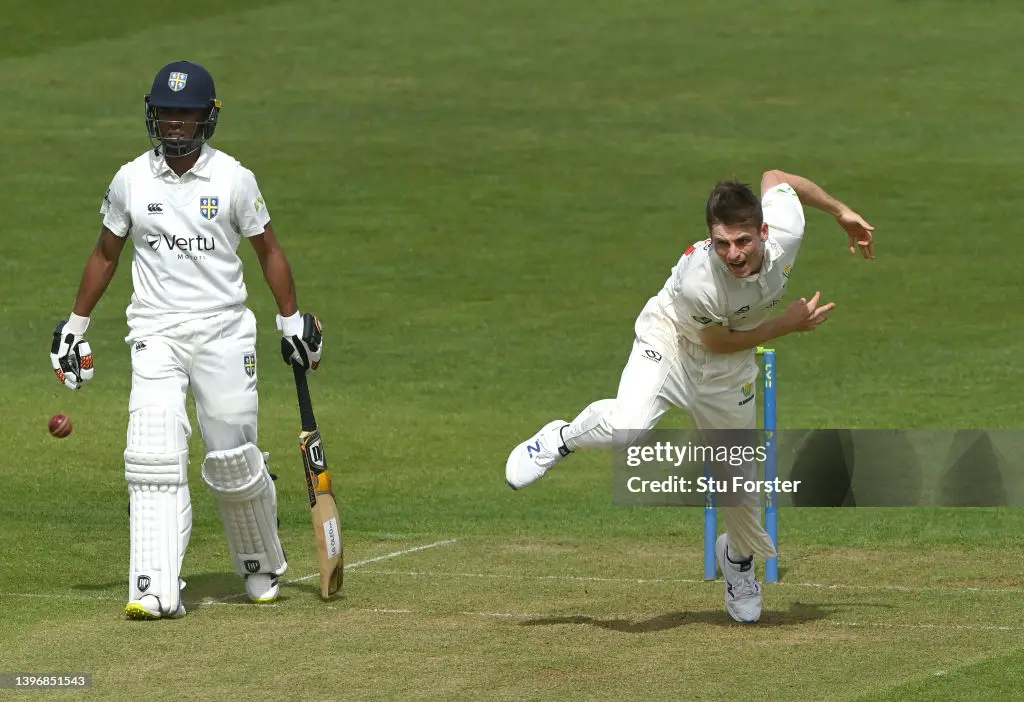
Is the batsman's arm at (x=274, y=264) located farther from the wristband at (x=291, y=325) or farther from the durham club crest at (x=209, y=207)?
the durham club crest at (x=209, y=207)

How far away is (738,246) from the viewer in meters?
6.74

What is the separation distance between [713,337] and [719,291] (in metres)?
0.20

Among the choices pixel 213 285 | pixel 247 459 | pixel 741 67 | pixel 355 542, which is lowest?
pixel 355 542

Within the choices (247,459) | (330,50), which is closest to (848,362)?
(247,459)

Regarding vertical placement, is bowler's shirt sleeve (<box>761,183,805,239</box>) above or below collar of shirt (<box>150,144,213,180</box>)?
below

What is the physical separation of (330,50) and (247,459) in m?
19.1

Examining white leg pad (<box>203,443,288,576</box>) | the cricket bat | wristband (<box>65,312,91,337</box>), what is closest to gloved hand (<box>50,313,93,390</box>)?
wristband (<box>65,312,91,337</box>)

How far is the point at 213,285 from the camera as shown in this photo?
298 inches

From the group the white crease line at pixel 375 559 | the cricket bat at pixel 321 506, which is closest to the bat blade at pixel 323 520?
the cricket bat at pixel 321 506

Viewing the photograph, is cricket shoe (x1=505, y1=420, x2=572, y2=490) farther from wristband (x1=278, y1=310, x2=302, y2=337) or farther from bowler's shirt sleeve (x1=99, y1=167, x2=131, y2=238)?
bowler's shirt sleeve (x1=99, y1=167, x2=131, y2=238)

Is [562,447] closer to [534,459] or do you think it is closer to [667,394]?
[534,459]

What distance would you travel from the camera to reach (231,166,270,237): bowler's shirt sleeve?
761 centimetres

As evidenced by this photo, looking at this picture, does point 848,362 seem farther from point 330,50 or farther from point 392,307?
point 330,50

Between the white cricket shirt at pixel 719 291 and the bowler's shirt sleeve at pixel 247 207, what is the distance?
5.38 feet
